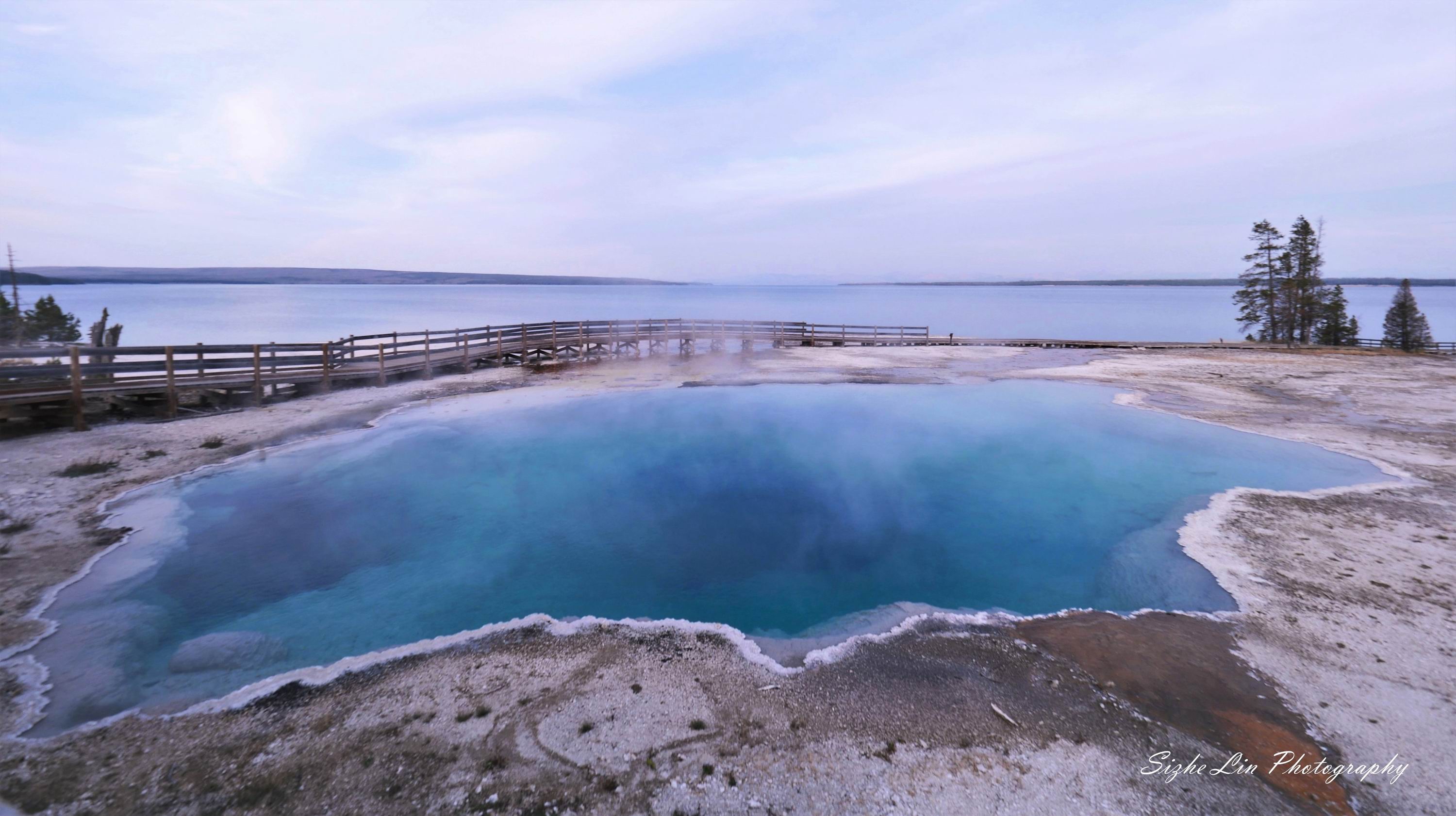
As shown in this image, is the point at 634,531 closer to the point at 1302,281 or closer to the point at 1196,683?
the point at 1196,683

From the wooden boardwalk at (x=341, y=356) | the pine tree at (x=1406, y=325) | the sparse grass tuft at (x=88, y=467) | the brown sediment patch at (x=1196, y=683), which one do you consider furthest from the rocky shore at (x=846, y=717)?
the pine tree at (x=1406, y=325)

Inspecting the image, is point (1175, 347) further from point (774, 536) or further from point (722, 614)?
point (722, 614)

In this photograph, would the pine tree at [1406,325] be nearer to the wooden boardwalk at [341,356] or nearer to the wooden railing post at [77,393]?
the wooden boardwalk at [341,356]

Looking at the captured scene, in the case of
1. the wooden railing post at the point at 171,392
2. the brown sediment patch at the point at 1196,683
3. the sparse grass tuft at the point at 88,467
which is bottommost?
the brown sediment patch at the point at 1196,683

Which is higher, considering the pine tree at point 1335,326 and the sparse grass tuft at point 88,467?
the pine tree at point 1335,326

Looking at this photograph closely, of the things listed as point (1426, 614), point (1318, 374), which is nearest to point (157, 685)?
point (1426, 614)

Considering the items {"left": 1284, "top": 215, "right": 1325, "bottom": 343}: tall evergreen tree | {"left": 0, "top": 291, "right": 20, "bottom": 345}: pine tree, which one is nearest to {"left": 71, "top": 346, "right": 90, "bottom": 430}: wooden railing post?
{"left": 0, "top": 291, "right": 20, "bottom": 345}: pine tree

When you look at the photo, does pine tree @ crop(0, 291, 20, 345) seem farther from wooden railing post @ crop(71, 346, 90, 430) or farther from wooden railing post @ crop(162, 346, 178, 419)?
wooden railing post @ crop(71, 346, 90, 430)
